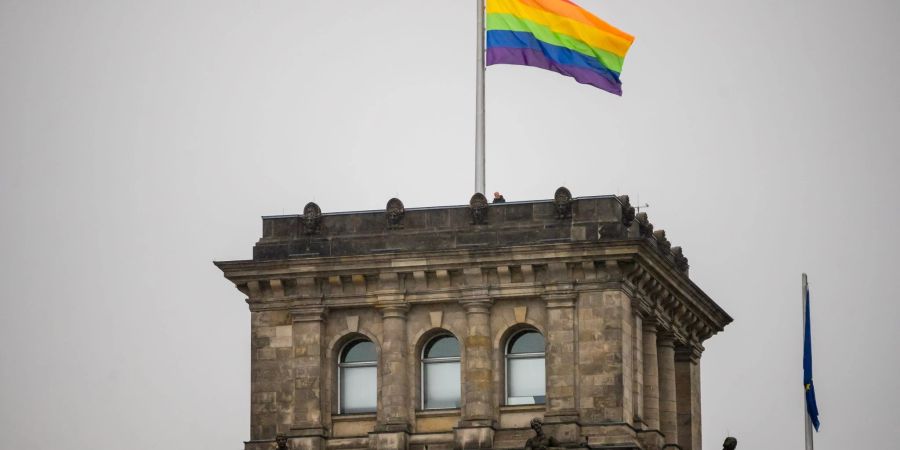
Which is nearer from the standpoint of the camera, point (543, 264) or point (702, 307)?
point (543, 264)

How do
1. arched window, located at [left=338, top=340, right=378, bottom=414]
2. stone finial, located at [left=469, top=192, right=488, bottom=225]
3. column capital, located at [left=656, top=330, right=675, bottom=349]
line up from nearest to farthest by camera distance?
1. stone finial, located at [left=469, top=192, right=488, bottom=225]
2. arched window, located at [left=338, top=340, right=378, bottom=414]
3. column capital, located at [left=656, top=330, right=675, bottom=349]

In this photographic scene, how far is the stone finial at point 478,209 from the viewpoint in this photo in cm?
10344

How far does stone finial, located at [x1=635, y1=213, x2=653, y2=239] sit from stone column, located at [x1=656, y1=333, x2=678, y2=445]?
3.59 metres

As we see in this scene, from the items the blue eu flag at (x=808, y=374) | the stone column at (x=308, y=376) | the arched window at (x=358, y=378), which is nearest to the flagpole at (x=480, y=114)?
the arched window at (x=358, y=378)

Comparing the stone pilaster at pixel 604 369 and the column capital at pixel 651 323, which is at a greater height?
the column capital at pixel 651 323

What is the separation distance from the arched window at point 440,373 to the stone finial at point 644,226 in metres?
6.97

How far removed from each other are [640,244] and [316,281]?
1054 centimetres

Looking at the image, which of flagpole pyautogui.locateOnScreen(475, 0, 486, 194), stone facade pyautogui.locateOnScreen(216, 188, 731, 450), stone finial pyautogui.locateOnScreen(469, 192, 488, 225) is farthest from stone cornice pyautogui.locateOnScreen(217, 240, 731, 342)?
flagpole pyautogui.locateOnScreen(475, 0, 486, 194)

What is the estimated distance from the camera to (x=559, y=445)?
329 feet

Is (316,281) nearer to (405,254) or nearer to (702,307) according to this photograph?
(405,254)

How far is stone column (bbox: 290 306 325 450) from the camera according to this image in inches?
4065

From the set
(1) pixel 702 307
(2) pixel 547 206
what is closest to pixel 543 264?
(2) pixel 547 206

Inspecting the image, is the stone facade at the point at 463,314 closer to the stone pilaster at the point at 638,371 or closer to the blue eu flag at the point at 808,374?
the stone pilaster at the point at 638,371

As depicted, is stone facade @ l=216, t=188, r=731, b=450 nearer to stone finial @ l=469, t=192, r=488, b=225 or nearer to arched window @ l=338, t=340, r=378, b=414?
stone finial @ l=469, t=192, r=488, b=225
